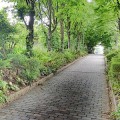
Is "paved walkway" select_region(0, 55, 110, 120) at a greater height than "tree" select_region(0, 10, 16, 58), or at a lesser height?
lesser

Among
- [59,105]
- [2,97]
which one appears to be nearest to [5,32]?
[2,97]

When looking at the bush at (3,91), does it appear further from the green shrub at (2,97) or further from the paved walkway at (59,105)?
the paved walkway at (59,105)

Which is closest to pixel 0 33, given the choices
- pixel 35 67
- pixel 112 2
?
pixel 35 67

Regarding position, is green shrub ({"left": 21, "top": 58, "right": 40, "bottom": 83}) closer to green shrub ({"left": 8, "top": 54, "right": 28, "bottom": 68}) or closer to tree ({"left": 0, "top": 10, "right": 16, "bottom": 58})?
green shrub ({"left": 8, "top": 54, "right": 28, "bottom": 68})

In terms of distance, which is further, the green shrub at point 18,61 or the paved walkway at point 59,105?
the green shrub at point 18,61

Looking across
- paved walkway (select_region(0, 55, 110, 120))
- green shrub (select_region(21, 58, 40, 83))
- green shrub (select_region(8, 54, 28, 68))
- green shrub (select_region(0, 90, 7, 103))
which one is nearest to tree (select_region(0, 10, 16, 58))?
green shrub (select_region(8, 54, 28, 68))

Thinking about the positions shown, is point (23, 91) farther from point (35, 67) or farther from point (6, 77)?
point (35, 67)

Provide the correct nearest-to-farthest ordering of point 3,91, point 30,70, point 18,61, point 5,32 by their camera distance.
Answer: point 3,91 < point 18,61 < point 30,70 < point 5,32

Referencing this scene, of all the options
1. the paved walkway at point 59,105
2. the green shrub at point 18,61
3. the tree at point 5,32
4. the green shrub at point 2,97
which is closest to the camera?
the paved walkway at point 59,105

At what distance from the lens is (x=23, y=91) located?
9.05 metres

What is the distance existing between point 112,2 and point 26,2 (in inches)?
208

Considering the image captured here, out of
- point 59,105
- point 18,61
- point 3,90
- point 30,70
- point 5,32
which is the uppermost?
point 5,32

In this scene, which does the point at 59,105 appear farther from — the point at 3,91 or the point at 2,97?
the point at 3,91

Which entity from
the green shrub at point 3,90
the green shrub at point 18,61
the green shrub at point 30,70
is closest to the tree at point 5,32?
the green shrub at point 18,61
